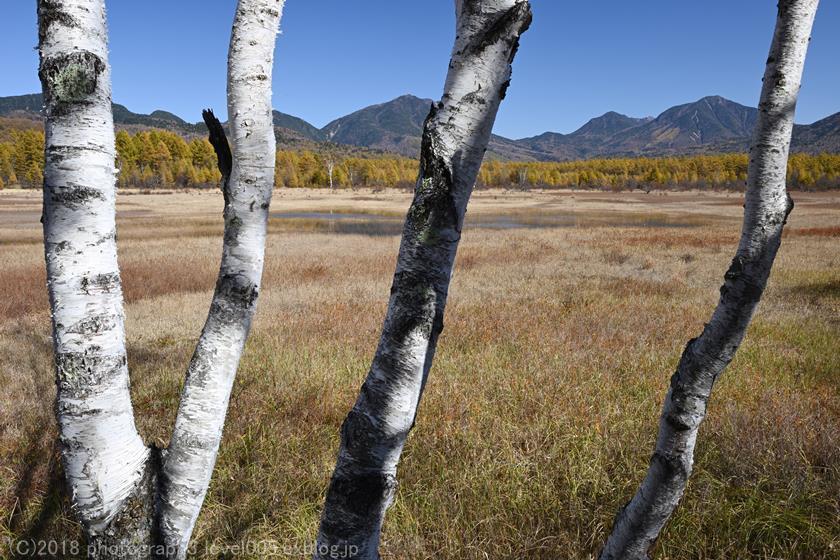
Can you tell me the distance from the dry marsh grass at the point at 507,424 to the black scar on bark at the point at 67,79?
259cm

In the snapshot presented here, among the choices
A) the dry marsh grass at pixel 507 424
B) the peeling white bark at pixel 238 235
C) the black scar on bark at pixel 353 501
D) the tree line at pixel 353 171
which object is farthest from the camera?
the tree line at pixel 353 171

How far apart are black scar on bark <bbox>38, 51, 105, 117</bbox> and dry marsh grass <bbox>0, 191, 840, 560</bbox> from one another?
2591mm

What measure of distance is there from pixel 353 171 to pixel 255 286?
128 metres

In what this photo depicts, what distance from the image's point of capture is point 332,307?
10.5 meters

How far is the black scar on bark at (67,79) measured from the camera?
4.75ft

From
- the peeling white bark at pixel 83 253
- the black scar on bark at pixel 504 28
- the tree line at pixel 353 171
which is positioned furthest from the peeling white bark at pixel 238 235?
the tree line at pixel 353 171

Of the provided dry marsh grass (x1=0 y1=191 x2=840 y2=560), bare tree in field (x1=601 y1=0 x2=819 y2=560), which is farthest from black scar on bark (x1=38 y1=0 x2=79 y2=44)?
dry marsh grass (x1=0 y1=191 x2=840 y2=560)

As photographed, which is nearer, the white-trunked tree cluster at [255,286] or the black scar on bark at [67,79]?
the white-trunked tree cluster at [255,286]

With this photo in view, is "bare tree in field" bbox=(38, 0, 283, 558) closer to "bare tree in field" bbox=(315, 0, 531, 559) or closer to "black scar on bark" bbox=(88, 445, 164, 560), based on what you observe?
"black scar on bark" bbox=(88, 445, 164, 560)

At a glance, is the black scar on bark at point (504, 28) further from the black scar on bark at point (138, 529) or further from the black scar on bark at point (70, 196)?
Answer: the black scar on bark at point (138, 529)

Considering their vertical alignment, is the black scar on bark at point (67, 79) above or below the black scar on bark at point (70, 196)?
above

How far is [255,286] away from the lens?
2.01 metres

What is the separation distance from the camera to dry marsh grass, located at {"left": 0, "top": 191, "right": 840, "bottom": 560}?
311 cm

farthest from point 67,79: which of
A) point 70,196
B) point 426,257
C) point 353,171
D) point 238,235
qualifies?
point 353,171
